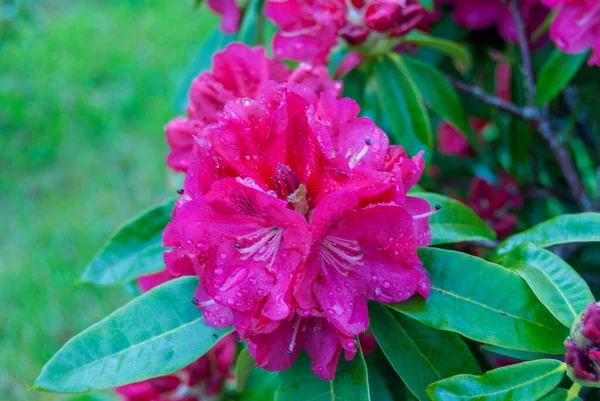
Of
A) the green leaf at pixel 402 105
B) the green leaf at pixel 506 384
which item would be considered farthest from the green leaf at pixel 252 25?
the green leaf at pixel 506 384

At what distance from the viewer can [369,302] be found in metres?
0.87

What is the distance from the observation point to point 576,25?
3.35 feet

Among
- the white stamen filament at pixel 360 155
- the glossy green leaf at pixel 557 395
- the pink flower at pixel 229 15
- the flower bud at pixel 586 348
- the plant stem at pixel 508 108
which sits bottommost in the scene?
the glossy green leaf at pixel 557 395

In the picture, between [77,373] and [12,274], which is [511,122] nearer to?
[77,373]

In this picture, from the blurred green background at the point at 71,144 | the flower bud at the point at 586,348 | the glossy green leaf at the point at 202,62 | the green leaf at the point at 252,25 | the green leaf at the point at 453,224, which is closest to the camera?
the flower bud at the point at 586,348

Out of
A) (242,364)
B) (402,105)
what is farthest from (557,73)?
(242,364)

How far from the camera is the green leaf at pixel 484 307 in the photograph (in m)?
0.76

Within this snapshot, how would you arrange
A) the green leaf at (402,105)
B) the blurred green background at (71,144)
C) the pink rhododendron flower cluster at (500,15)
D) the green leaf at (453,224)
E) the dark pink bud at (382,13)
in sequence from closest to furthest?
1. the green leaf at (453,224)
2. the dark pink bud at (382,13)
3. the green leaf at (402,105)
4. the pink rhododendron flower cluster at (500,15)
5. the blurred green background at (71,144)

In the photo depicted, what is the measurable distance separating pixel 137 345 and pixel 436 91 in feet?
2.44

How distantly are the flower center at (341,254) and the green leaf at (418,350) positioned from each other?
5.2 inches

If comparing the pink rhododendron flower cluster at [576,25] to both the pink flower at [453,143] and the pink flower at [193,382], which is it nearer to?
the pink flower at [453,143]

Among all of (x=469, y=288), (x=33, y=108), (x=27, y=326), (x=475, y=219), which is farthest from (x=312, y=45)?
(x=33, y=108)

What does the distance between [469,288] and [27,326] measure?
2434 millimetres

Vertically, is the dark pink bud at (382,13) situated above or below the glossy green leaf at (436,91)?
above
